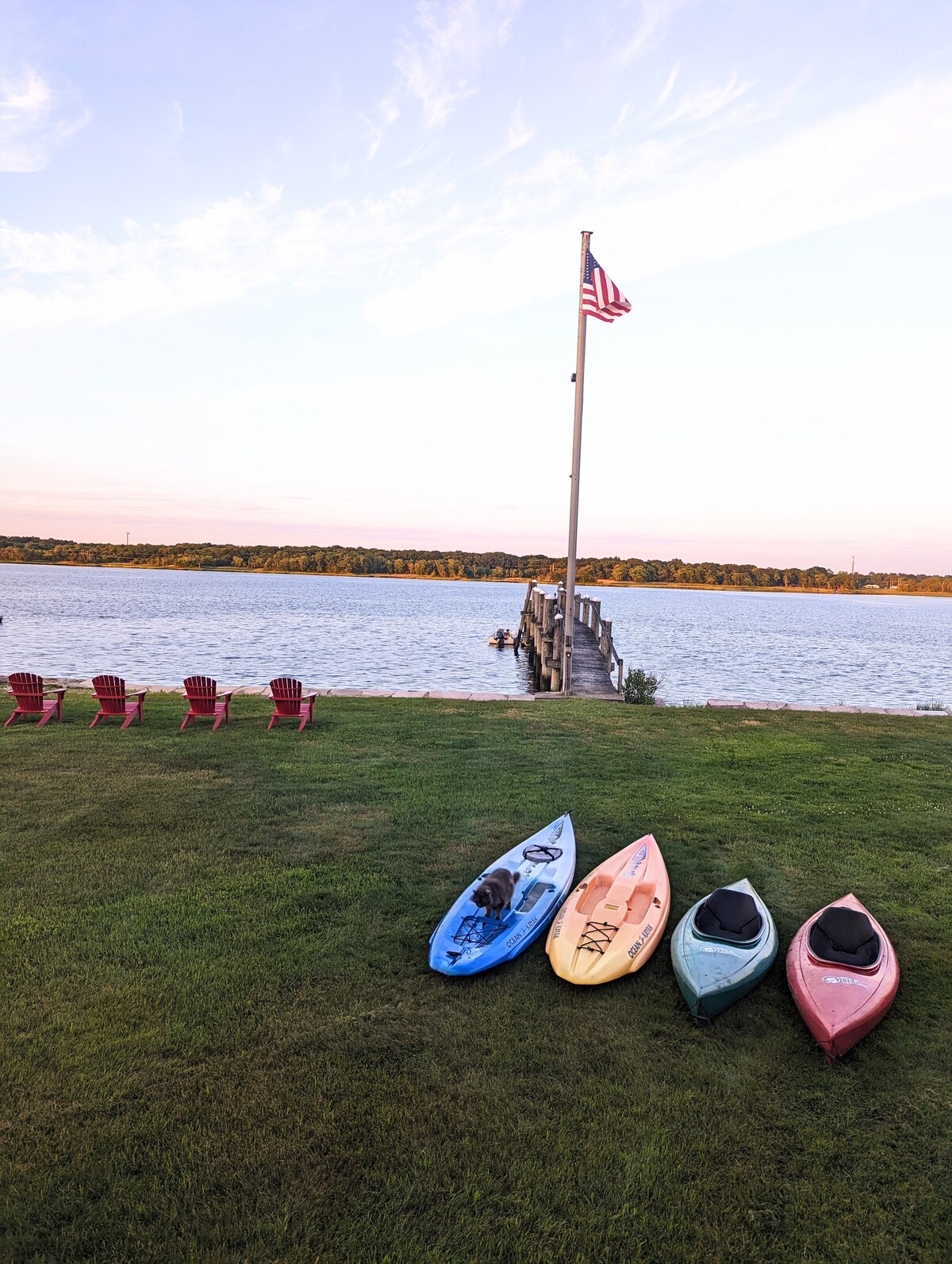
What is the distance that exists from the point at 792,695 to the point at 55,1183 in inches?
1015

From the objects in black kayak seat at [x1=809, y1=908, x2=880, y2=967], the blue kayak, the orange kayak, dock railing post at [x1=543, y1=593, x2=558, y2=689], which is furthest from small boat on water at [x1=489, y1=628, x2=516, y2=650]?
black kayak seat at [x1=809, y1=908, x2=880, y2=967]

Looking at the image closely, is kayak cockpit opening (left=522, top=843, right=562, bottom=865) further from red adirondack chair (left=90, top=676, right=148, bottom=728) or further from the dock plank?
the dock plank

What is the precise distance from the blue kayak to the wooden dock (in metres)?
9.76

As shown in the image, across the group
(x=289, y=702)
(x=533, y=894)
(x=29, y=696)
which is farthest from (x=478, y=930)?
(x=29, y=696)

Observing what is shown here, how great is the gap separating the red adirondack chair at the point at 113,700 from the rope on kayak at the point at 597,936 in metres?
9.06

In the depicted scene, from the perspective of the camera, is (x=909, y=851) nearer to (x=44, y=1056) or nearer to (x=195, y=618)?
(x=44, y=1056)

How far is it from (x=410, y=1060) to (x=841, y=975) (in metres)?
2.83

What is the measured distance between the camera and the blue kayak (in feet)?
17.4

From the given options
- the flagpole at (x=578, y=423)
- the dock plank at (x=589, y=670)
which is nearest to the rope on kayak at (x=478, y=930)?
the flagpole at (x=578, y=423)

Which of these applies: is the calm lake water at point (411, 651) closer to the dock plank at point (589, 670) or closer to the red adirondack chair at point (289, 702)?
the dock plank at point (589, 670)

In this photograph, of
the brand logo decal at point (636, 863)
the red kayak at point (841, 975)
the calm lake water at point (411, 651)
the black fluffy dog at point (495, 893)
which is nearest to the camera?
the red kayak at point (841, 975)

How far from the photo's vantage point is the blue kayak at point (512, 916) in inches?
209

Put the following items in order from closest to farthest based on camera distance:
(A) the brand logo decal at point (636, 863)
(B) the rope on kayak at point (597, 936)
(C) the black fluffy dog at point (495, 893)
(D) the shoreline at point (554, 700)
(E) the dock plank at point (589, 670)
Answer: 1. (B) the rope on kayak at point (597, 936)
2. (C) the black fluffy dog at point (495, 893)
3. (A) the brand logo decal at point (636, 863)
4. (D) the shoreline at point (554, 700)
5. (E) the dock plank at point (589, 670)

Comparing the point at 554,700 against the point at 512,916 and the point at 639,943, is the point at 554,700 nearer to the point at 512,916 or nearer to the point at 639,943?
the point at 512,916
